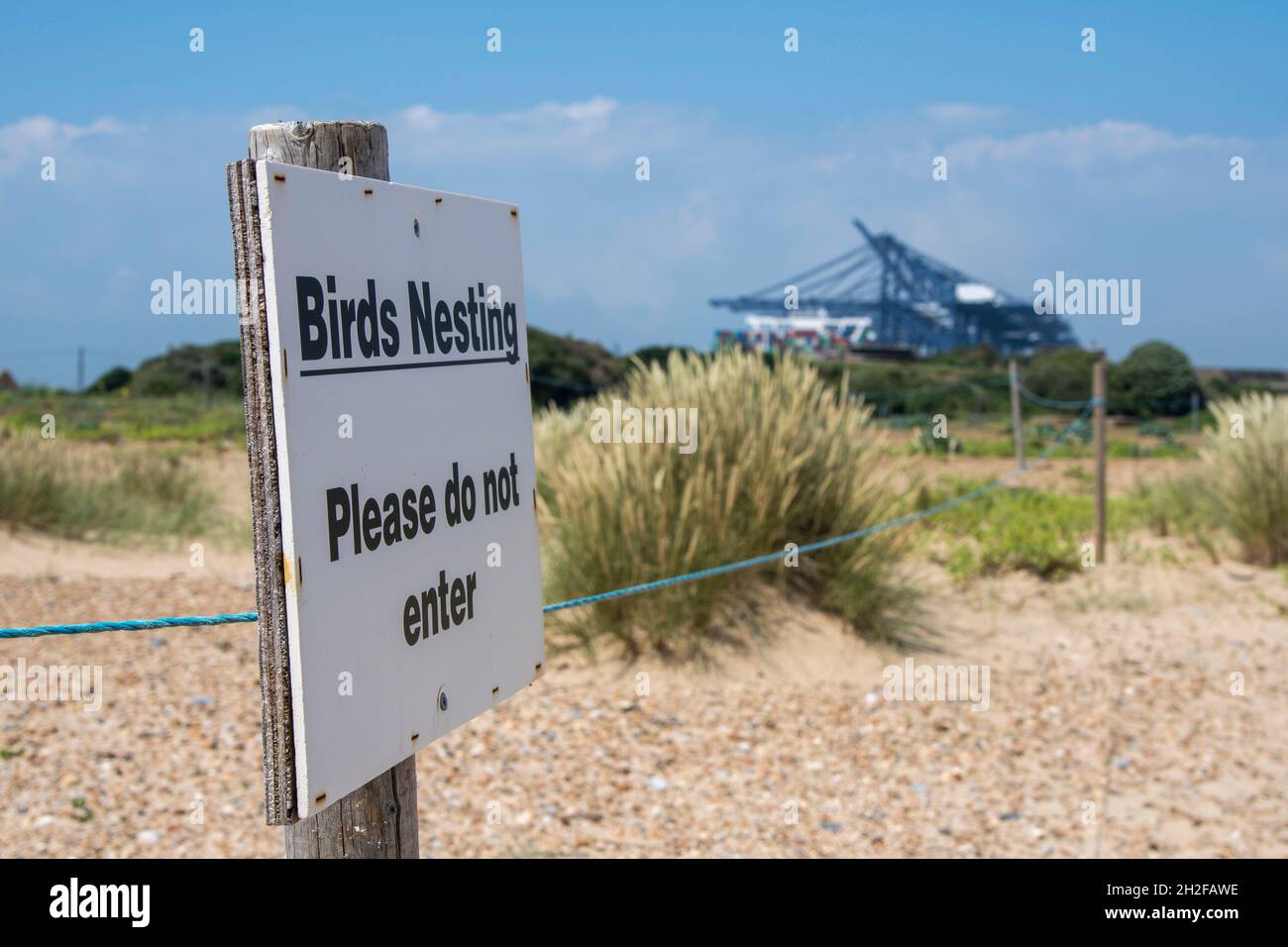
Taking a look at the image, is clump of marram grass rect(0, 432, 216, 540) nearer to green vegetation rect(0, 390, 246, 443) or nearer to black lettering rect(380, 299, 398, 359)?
green vegetation rect(0, 390, 246, 443)

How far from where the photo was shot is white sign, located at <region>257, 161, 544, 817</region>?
1.56 m

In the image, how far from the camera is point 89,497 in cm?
912

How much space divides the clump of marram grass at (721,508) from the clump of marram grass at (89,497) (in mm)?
4072

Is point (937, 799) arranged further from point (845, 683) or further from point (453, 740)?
point (453, 740)

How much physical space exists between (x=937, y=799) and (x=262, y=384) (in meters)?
3.78

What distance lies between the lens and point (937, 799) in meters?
4.62

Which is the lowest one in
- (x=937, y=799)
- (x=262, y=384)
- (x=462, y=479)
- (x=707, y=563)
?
(x=937, y=799)

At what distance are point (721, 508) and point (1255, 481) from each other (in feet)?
16.1

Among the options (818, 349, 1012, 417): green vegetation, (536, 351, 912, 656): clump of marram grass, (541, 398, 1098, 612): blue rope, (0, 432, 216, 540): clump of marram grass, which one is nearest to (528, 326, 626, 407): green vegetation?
(818, 349, 1012, 417): green vegetation

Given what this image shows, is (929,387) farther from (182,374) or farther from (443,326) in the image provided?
(443,326)

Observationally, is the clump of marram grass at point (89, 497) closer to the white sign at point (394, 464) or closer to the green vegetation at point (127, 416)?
the green vegetation at point (127, 416)

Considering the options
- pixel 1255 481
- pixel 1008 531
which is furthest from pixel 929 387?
pixel 1255 481

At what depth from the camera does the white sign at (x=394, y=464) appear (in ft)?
5.13
